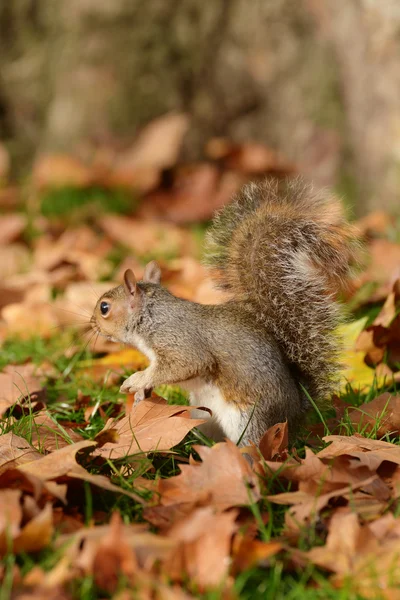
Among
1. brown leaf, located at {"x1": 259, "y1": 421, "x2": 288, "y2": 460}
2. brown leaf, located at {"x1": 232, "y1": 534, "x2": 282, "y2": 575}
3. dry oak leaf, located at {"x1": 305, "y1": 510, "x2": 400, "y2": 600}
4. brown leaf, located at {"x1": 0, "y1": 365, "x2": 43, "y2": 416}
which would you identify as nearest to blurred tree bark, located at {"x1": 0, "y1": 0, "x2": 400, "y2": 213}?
brown leaf, located at {"x1": 0, "y1": 365, "x2": 43, "y2": 416}

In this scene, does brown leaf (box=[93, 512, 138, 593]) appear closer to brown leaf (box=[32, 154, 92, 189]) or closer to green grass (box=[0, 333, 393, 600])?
green grass (box=[0, 333, 393, 600])

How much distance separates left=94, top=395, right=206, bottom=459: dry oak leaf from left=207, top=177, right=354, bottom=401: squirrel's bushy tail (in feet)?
1.22

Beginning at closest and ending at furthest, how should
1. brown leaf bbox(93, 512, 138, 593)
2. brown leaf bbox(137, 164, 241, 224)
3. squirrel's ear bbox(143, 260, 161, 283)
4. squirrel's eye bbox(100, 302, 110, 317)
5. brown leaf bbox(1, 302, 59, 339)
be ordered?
brown leaf bbox(93, 512, 138, 593) → squirrel's eye bbox(100, 302, 110, 317) → squirrel's ear bbox(143, 260, 161, 283) → brown leaf bbox(1, 302, 59, 339) → brown leaf bbox(137, 164, 241, 224)

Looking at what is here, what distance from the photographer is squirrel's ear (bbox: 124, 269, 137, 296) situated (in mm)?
2266

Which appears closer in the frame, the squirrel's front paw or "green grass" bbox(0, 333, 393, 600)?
"green grass" bbox(0, 333, 393, 600)

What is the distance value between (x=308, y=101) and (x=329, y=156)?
38 cm

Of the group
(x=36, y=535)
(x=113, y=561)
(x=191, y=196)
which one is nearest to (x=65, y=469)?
(x=36, y=535)

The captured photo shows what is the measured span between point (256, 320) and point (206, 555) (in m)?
0.93

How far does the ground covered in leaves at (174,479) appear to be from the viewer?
1387mm

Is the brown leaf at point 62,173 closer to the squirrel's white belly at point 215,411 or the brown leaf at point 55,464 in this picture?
the squirrel's white belly at point 215,411

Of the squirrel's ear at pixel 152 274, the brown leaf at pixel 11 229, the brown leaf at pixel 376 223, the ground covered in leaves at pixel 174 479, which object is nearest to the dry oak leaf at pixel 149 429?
the ground covered in leaves at pixel 174 479

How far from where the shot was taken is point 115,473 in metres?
1.85

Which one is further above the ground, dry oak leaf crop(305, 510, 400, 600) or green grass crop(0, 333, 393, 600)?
dry oak leaf crop(305, 510, 400, 600)

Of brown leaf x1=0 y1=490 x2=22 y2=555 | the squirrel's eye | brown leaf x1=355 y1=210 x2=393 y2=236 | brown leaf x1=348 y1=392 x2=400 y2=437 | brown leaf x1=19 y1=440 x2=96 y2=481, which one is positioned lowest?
brown leaf x1=0 y1=490 x2=22 y2=555
